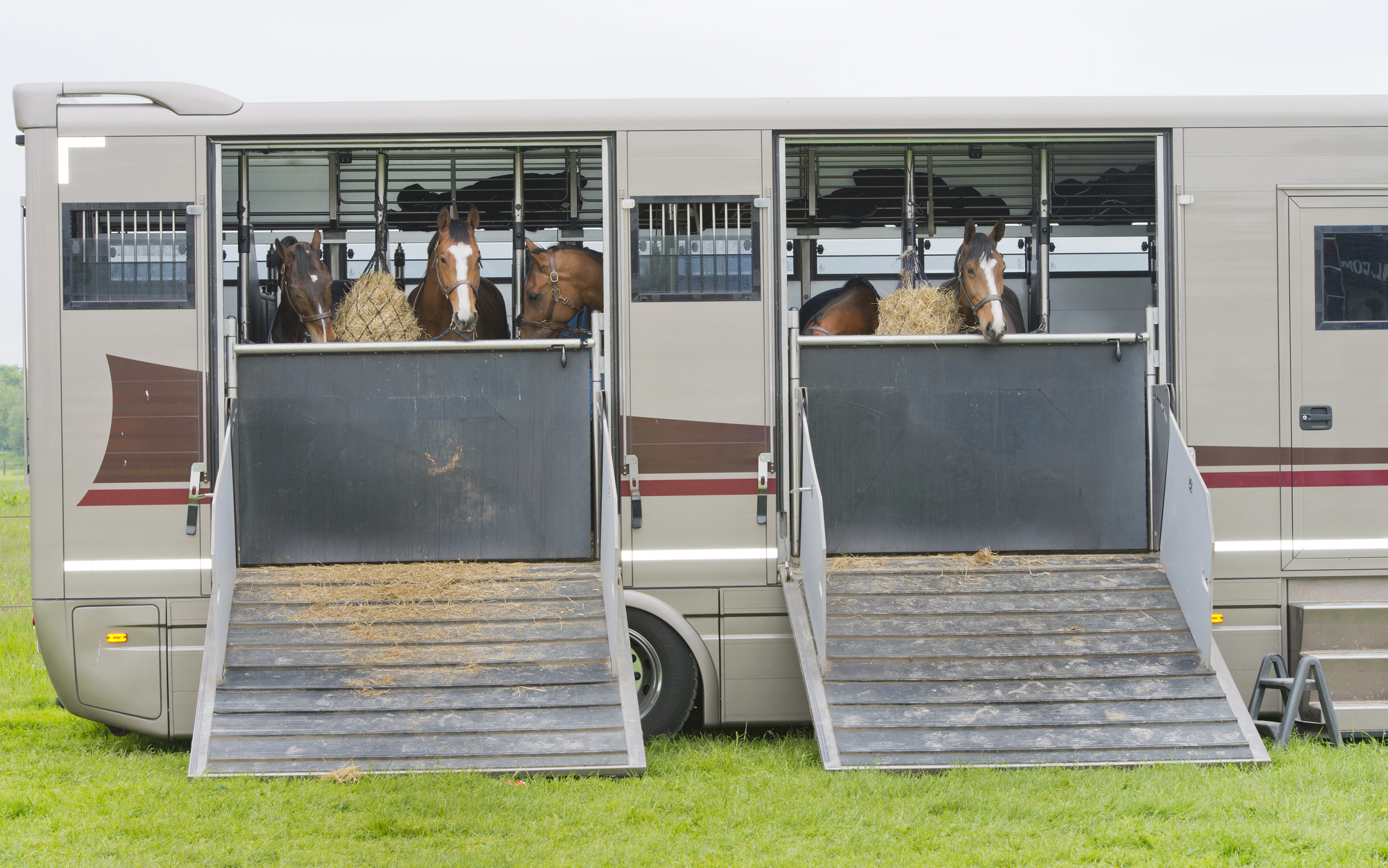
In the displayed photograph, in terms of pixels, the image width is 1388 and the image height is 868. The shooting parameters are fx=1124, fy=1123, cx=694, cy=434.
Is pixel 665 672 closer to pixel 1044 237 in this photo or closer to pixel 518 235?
pixel 518 235

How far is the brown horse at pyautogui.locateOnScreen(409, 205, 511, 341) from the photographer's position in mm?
6352

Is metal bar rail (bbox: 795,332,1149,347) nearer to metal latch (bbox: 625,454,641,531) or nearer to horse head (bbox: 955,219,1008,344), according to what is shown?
horse head (bbox: 955,219,1008,344)

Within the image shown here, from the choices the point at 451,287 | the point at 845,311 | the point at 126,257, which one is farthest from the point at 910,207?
the point at 126,257

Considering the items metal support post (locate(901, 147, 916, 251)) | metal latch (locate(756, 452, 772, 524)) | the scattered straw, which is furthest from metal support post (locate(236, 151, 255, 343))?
metal support post (locate(901, 147, 916, 251))

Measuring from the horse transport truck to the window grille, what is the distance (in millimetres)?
18

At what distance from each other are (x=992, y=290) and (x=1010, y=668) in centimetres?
219

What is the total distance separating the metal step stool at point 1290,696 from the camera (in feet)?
18.1

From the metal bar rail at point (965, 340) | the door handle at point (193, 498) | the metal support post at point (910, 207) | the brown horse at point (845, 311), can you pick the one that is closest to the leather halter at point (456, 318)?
the door handle at point (193, 498)

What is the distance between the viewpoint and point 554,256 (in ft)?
23.1

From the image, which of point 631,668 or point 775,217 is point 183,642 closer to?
point 631,668

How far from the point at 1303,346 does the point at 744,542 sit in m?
3.12

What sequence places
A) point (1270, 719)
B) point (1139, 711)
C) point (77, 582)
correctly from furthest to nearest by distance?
1. point (1270, 719)
2. point (77, 582)
3. point (1139, 711)

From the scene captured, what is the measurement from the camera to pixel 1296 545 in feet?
19.3

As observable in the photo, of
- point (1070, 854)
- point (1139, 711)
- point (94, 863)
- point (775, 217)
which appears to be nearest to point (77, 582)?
point (94, 863)
